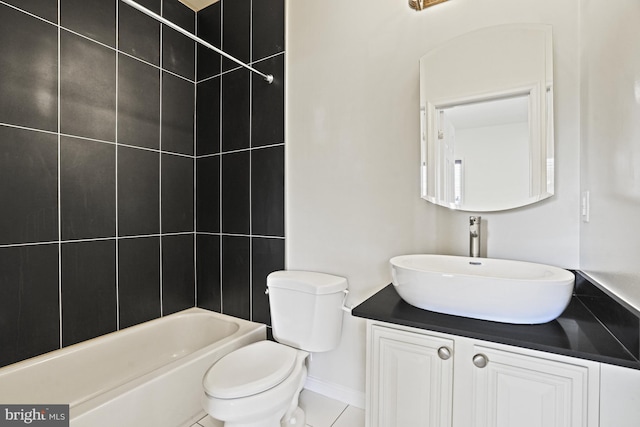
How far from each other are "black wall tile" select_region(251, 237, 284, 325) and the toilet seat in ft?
1.30

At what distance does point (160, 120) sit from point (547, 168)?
228cm

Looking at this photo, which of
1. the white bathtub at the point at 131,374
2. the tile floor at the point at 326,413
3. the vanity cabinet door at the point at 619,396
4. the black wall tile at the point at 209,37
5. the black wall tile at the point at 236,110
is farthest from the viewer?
the black wall tile at the point at 209,37

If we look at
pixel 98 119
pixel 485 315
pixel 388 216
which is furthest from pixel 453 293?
pixel 98 119

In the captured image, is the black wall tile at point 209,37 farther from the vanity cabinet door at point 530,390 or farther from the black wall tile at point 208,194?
the vanity cabinet door at point 530,390

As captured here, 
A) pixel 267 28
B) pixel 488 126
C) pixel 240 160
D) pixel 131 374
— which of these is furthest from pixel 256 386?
pixel 267 28

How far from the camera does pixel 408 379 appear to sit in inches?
41.6

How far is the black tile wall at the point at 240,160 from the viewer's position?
199 cm

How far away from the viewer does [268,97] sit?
200 cm

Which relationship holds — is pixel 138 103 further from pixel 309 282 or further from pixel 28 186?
pixel 309 282

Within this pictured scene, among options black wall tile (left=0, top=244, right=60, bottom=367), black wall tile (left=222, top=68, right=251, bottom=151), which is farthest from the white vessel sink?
black wall tile (left=0, top=244, right=60, bottom=367)

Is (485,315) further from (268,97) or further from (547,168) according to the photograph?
(268,97)

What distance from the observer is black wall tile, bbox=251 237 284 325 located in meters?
1.98

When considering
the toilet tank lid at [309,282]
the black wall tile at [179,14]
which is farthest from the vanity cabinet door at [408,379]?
the black wall tile at [179,14]

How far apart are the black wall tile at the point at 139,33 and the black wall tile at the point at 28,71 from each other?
0.39 meters
